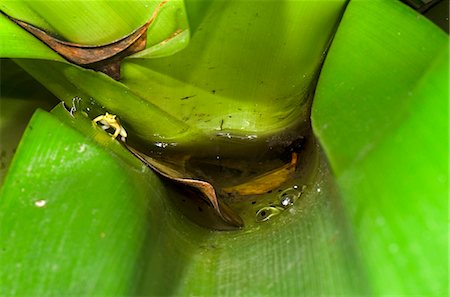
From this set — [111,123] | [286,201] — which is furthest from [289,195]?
[111,123]

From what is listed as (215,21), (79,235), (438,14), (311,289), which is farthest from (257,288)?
(438,14)

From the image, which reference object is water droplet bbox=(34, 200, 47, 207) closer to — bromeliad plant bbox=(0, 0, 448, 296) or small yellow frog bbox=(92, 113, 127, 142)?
bromeliad plant bbox=(0, 0, 448, 296)

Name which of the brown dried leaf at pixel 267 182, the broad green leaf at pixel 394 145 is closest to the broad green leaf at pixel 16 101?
the brown dried leaf at pixel 267 182

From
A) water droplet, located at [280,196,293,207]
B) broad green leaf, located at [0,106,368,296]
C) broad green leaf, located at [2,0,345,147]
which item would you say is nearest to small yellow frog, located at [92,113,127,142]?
broad green leaf, located at [2,0,345,147]

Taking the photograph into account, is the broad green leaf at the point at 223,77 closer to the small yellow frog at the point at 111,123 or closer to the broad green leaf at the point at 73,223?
the small yellow frog at the point at 111,123

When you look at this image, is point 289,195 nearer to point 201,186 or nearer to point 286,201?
point 286,201

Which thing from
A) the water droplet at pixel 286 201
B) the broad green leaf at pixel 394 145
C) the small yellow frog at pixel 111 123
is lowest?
the water droplet at pixel 286 201
